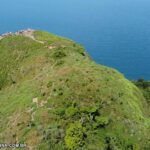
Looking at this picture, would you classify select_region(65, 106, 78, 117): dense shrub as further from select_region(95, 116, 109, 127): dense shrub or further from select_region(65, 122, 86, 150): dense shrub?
select_region(95, 116, 109, 127): dense shrub

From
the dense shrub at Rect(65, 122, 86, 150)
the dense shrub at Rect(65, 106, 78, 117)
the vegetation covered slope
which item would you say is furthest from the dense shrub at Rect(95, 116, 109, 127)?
the dense shrub at Rect(65, 106, 78, 117)

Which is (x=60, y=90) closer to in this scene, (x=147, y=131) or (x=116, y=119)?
(x=116, y=119)

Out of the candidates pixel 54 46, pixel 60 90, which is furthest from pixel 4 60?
pixel 60 90

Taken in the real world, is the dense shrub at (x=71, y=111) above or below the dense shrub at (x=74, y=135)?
above

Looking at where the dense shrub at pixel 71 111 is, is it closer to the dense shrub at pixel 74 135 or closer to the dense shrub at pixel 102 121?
the dense shrub at pixel 74 135

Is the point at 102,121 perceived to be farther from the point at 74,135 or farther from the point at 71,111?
the point at 74,135

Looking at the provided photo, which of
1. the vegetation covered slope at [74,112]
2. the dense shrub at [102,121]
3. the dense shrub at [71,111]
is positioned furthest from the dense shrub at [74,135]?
the dense shrub at [102,121]

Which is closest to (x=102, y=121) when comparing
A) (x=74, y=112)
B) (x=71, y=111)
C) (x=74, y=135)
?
(x=74, y=112)

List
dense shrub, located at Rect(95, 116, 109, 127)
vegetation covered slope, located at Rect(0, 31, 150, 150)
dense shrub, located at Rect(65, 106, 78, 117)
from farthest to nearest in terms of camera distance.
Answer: dense shrub, located at Rect(65, 106, 78, 117)
dense shrub, located at Rect(95, 116, 109, 127)
vegetation covered slope, located at Rect(0, 31, 150, 150)
